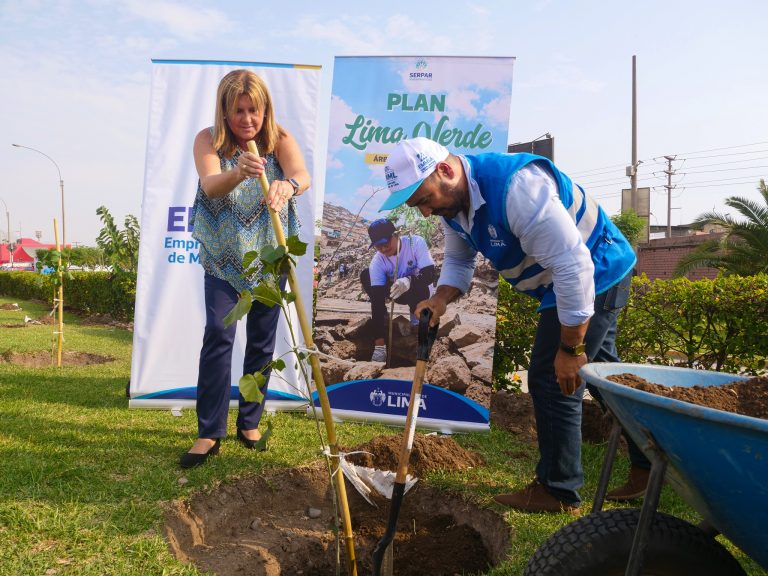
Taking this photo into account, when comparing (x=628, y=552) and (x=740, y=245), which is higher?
(x=740, y=245)

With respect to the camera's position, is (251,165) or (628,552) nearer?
(628,552)

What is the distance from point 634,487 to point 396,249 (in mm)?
2151

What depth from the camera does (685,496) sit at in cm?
168

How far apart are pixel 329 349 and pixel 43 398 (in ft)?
7.12

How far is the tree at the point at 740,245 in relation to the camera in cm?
1261

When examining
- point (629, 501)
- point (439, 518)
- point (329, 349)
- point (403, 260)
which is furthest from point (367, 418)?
point (629, 501)

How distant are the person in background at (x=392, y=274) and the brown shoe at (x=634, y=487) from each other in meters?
1.76

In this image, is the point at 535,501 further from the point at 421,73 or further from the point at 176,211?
the point at 176,211

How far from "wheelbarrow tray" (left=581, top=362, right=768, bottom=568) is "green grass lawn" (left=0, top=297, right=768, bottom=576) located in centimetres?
89

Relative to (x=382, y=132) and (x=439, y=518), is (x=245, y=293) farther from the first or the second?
(x=382, y=132)

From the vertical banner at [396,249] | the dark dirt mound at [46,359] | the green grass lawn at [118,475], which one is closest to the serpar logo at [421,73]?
the vertical banner at [396,249]

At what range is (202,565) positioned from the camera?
91.9 inches

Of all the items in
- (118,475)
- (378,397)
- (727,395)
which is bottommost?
(118,475)

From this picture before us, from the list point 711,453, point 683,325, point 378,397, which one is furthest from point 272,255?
point 683,325
